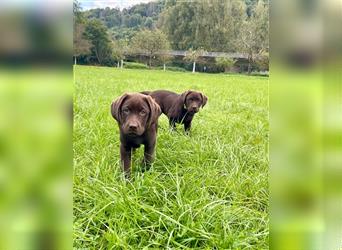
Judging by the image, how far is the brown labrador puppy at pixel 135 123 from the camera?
7.84ft

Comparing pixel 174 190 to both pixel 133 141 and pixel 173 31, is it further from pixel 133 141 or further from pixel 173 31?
pixel 173 31

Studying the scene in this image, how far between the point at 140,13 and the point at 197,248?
102 cm

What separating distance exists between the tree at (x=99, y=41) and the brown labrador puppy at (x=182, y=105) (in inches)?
83.1

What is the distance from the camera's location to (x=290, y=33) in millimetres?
473

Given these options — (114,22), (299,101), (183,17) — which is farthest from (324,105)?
(183,17)

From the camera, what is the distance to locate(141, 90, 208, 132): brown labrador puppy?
405cm

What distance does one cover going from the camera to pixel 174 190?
205 cm

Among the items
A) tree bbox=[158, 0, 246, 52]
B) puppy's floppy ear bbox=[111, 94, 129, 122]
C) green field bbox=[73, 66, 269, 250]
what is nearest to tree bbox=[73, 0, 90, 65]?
green field bbox=[73, 66, 269, 250]

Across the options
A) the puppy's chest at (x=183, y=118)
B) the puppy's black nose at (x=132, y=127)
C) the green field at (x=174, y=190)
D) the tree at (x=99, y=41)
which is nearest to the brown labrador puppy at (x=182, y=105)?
the puppy's chest at (x=183, y=118)

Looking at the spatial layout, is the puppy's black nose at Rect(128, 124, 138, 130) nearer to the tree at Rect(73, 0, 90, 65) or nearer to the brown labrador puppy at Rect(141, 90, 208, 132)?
the tree at Rect(73, 0, 90, 65)

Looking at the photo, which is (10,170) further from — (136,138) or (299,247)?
(136,138)

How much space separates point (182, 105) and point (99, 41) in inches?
103

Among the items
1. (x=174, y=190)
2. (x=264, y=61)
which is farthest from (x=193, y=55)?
(x=264, y=61)

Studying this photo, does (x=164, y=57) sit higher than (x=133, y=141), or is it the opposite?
(x=164, y=57)
